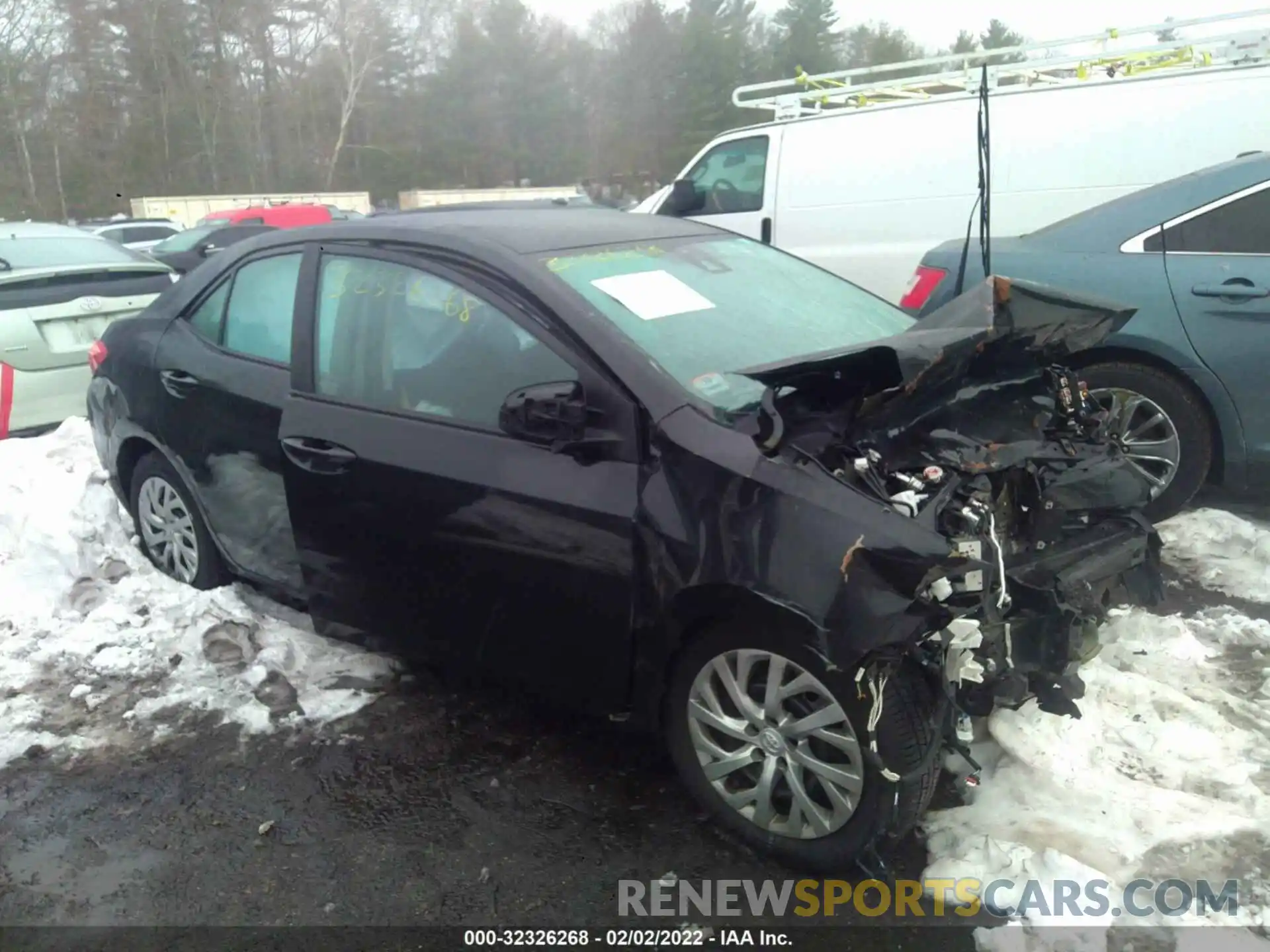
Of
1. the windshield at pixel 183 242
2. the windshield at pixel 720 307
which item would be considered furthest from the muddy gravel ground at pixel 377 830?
the windshield at pixel 183 242

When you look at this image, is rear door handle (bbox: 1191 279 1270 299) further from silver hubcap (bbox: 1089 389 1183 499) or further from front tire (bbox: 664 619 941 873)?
front tire (bbox: 664 619 941 873)

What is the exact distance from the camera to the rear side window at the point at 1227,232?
4.56 metres

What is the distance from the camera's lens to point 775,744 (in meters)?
2.71

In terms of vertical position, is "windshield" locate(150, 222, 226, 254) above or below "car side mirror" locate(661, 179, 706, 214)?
below

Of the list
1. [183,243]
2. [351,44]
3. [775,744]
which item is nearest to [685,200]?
[775,744]

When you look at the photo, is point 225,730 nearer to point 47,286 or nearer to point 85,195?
point 47,286

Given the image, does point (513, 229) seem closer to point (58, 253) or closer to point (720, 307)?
point (720, 307)

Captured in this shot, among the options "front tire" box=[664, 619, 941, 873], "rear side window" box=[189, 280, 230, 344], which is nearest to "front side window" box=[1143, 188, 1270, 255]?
"front tire" box=[664, 619, 941, 873]

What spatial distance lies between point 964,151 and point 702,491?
5208 millimetres

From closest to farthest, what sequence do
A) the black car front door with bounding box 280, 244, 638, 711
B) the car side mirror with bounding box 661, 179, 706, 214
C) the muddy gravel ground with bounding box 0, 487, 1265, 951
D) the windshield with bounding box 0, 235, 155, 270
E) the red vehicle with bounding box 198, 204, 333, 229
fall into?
the muddy gravel ground with bounding box 0, 487, 1265, 951, the black car front door with bounding box 280, 244, 638, 711, the windshield with bounding box 0, 235, 155, 270, the car side mirror with bounding box 661, 179, 706, 214, the red vehicle with bounding box 198, 204, 333, 229

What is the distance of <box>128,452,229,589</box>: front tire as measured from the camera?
170 inches

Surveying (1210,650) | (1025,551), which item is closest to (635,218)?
(1025,551)

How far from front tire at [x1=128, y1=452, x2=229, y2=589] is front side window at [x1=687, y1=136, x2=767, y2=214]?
5152mm

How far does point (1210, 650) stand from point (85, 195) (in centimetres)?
4824
